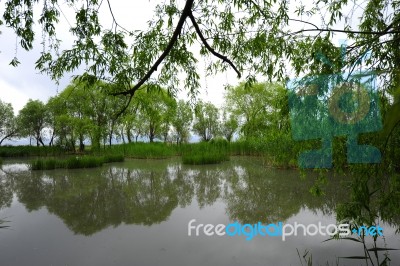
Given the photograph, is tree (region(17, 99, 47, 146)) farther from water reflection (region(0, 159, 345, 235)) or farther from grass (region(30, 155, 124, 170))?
water reflection (region(0, 159, 345, 235))

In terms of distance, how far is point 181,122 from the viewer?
27688 millimetres

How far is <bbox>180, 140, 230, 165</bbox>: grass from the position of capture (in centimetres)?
1198

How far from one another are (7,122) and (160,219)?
89.7 ft

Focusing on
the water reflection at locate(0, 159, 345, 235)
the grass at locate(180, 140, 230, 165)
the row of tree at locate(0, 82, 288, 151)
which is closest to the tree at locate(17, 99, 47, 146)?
the row of tree at locate(0, 82, 288, 151)

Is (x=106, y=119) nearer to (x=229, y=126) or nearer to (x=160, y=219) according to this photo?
(x=229, y=126)

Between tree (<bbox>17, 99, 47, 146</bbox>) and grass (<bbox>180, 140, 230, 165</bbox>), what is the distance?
589 inches

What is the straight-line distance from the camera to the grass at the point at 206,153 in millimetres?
11977

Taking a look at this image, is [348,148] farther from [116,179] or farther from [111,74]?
[116,179]

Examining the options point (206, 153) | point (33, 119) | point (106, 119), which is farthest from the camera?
point (33, 119)

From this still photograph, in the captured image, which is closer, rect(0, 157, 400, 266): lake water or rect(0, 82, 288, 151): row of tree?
rect(0, 157, 400, 266): lake water

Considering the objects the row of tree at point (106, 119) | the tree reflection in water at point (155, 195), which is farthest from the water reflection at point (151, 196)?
the row of tree at point (106, 119)

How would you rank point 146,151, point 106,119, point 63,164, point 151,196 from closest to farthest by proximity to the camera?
point 151,196
point 63,164
point 146,151
point 106,119

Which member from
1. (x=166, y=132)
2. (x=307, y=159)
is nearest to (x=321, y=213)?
(x=307, y=159)

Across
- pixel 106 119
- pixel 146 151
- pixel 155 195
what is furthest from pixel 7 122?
pixel 155 195
